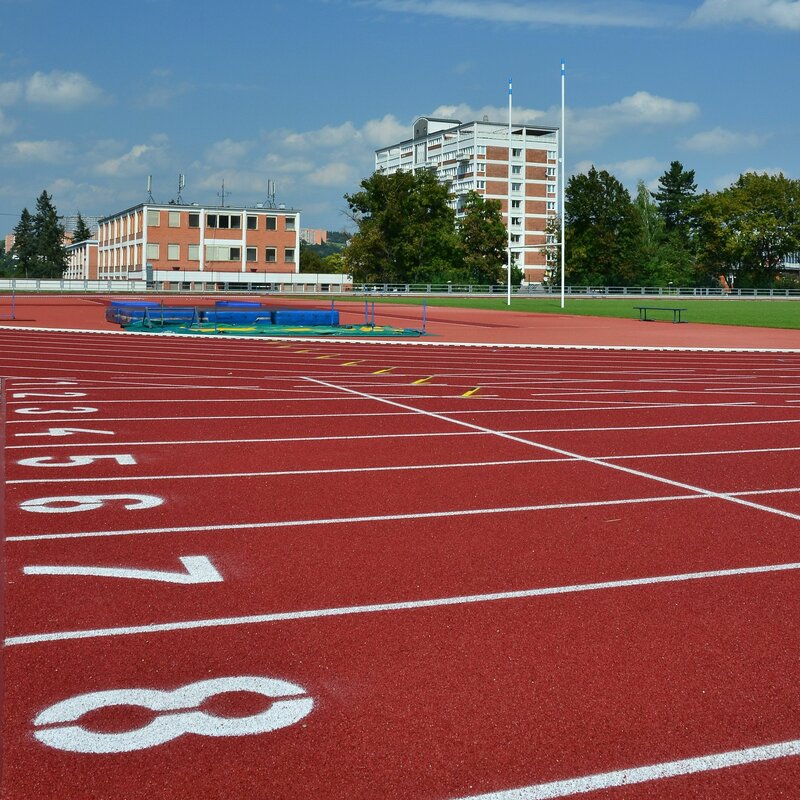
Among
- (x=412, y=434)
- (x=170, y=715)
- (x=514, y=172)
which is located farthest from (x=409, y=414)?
(x=514, y=172)

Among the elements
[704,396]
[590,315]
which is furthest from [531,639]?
[590,315]

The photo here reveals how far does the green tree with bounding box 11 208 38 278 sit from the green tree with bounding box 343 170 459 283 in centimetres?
6071

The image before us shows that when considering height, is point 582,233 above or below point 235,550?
above

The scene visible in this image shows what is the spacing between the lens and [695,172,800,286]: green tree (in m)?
98.2

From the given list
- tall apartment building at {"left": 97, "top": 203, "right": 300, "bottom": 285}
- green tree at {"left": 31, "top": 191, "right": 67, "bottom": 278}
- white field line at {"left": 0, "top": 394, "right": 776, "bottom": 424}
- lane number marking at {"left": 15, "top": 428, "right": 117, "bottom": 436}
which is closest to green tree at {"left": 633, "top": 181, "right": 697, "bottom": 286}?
tall apartment building at {"left": 97, "top": 203, "right": 300, "bottom": 285}

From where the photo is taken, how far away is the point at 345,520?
7.14m

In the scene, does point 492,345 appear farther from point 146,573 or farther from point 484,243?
point 484,243

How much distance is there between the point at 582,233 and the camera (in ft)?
340

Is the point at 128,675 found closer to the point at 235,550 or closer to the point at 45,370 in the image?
the point at 235,550

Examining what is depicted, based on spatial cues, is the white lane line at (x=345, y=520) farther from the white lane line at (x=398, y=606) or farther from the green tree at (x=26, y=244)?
the green tree at (x=26, y=244)

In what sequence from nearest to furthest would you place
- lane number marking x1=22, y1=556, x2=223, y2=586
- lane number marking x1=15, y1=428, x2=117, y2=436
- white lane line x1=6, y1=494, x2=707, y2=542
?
1. lane number marking x1=22, y1=556, x2=223, y2=586
2. white lane line x1=6, y1=494, x2=707, y2=542
3. lane number marking x1=15, y1=428, x2=117, y2=436

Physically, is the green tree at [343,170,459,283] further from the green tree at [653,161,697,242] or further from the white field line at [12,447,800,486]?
the white field line at [12,447,800,486]

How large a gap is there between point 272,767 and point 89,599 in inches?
83.9

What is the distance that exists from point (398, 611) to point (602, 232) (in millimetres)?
100527
